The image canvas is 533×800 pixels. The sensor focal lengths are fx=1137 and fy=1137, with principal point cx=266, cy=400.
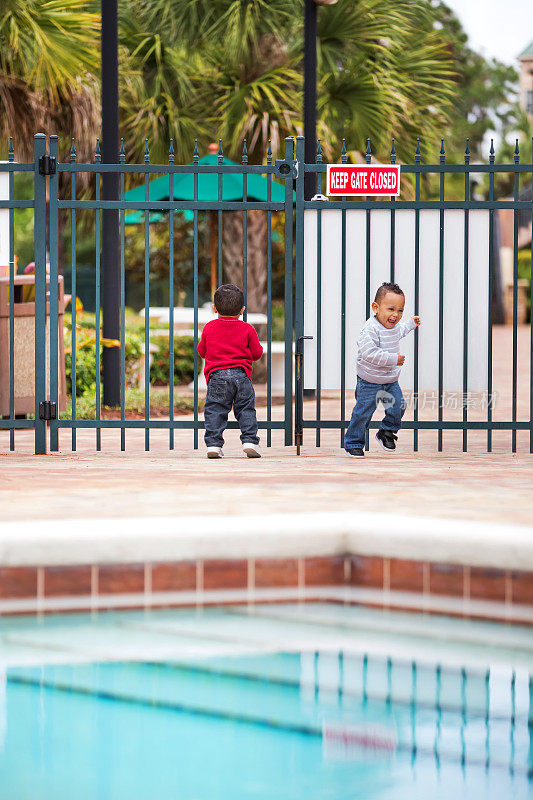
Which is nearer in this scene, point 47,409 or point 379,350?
point 379,350

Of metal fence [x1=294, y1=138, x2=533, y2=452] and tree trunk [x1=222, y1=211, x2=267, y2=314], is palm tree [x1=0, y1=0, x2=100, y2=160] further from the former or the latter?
metal fence [x1=294, y1=138, x2=533, y2=452]

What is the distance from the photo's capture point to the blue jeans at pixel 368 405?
6978mm

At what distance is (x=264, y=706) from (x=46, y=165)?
4.60 metres

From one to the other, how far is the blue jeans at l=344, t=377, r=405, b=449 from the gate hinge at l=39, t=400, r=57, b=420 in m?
1.85

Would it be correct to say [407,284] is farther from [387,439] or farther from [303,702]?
[303,702]

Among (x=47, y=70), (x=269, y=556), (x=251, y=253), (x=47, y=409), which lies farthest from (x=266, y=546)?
(x=251, y=253)

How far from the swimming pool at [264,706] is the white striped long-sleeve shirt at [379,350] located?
9.18ft

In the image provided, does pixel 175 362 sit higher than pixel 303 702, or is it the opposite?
pixel 175 362

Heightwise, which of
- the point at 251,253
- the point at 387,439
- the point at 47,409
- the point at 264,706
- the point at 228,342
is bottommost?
the point at 264,706

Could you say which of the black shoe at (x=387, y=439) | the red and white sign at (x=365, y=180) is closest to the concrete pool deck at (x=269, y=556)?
the black shoe at (x=387, y=439)

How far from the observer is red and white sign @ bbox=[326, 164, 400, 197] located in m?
6.86

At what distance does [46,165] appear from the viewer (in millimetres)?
7094

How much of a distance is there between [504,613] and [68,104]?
10.9m

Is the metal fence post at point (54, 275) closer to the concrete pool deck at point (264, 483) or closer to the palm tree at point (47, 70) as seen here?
the concrete pool deck at point (264, 483)
